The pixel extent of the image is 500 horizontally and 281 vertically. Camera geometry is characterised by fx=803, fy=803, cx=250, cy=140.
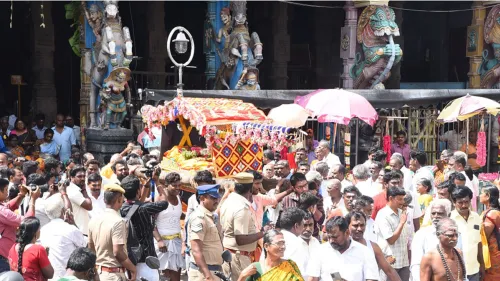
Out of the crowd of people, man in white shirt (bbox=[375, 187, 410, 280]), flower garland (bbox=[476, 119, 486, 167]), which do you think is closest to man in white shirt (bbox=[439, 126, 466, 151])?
flower garland (bbox=[476, 119, 486, 167])

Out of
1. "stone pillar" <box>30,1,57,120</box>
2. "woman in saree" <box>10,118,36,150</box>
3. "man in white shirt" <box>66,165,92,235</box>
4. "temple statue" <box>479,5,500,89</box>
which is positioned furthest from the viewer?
"temple statue" <box>479,5,500,89</box>

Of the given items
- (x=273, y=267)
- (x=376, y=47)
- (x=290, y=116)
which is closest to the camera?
(x=273, y=267)

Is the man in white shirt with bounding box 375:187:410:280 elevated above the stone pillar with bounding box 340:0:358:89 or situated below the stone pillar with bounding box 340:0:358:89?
below

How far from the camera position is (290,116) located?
10.8 meters

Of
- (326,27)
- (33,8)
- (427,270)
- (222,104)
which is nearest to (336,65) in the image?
(326,27)

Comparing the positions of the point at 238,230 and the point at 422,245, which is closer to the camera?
the point at 422,245

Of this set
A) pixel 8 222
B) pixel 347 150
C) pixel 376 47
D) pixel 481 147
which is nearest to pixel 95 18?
pixel 347 150

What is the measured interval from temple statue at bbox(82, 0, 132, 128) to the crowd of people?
16.3ft

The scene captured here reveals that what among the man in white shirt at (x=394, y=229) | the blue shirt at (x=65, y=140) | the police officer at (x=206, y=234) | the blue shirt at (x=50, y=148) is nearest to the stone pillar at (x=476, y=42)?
the blue shirt at (x=65, y=140)

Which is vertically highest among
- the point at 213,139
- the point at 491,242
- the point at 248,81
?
the point at 248,81

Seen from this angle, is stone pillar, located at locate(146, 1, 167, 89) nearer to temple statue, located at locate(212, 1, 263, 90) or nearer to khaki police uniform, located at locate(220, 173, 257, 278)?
temple statue, located at locate(212, 1, 263, 90)

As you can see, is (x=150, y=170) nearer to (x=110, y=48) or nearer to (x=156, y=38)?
(x=110, y=48)

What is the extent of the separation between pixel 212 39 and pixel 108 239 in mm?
9866

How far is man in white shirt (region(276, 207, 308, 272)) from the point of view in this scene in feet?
18.0
